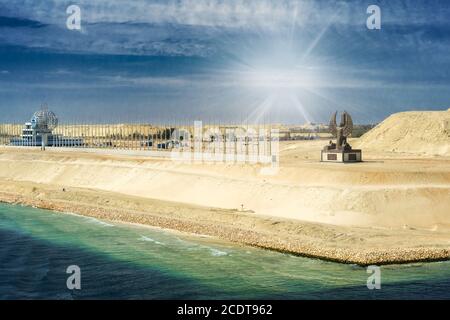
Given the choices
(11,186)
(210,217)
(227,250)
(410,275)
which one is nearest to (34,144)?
(11,186)

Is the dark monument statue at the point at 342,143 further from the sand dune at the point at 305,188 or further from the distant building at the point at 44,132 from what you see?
the distant building at the point at 44,132

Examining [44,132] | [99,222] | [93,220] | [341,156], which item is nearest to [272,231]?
[99,222]

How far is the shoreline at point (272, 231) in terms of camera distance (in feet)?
124

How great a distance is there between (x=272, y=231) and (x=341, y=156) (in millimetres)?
29652

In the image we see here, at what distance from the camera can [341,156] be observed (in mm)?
73250

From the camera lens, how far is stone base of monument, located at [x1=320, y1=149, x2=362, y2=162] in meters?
73.4

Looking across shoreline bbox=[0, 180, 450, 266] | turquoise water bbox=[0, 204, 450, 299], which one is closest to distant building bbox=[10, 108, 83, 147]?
shoreline bbox=[0, 180, 450, 266]

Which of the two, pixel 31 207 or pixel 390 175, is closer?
pixel 390 175

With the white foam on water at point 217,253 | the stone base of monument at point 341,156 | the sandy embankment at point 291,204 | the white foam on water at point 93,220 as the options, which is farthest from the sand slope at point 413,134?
the white foam on water at point 217,253

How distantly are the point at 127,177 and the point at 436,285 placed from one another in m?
53.5

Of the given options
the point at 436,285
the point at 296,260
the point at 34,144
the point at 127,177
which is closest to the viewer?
the point at 436,285

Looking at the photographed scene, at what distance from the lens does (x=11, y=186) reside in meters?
83.1
